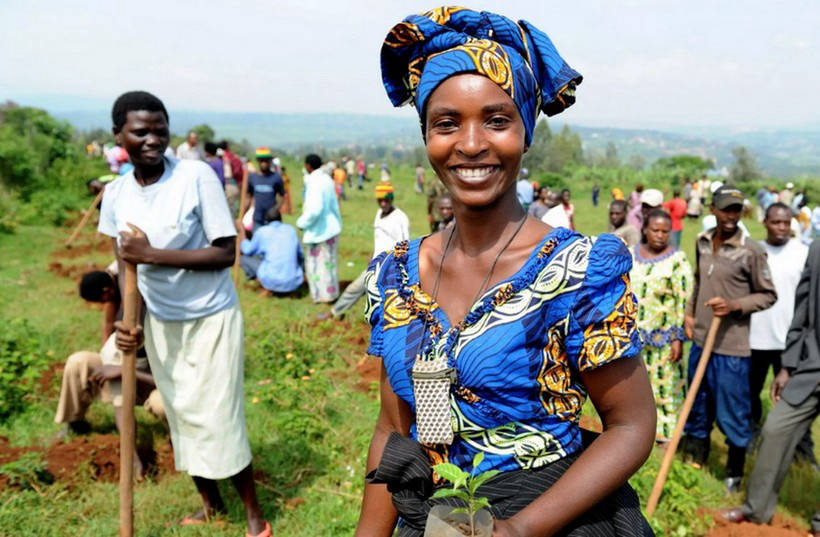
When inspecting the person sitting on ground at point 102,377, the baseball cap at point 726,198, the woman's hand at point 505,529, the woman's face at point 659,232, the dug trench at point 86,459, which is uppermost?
the baseball cap at point 726,198

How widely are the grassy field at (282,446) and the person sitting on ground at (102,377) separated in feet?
0.90

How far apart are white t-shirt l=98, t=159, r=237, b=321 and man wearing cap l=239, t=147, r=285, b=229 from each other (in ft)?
19.2

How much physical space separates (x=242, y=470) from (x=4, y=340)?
9.10 ft

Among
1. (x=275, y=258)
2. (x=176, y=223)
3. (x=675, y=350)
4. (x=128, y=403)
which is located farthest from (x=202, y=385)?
(x=275, y=258)

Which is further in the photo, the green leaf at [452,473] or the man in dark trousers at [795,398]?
the man in dark trousers at [795,398]

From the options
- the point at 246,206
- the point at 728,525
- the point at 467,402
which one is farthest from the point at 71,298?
the point at 467,402

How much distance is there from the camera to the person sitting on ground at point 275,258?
27.5 feet

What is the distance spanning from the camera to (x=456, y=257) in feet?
4.95

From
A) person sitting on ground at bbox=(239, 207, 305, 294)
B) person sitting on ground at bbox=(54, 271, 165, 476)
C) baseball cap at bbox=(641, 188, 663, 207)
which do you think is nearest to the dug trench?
person sitting on ground at bbox=(54, 271, 165, 476)

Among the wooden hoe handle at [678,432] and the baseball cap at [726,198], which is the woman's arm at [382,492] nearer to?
the wooden hoe handle at [678,432]

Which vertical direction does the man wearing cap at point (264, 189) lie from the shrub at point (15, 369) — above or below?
above

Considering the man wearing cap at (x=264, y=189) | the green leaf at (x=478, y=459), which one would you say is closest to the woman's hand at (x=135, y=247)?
the green leaf at (x=478, y=459)

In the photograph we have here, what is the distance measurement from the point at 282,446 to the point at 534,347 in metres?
3.51

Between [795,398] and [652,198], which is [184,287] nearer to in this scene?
[795,398]
